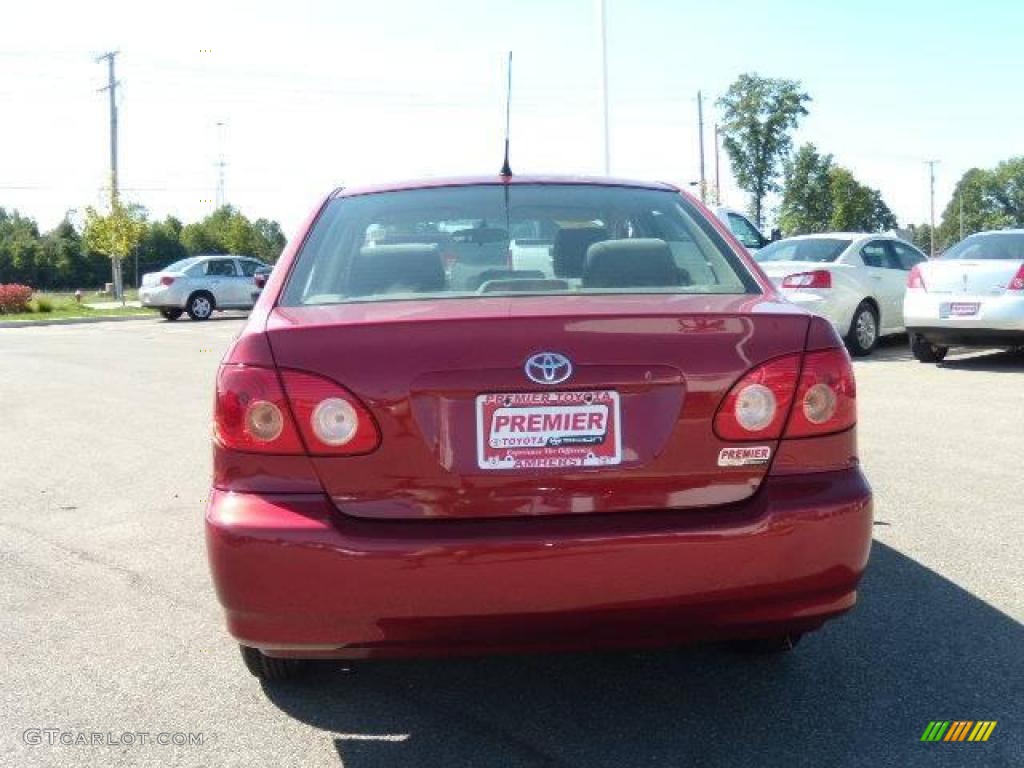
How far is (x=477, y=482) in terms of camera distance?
8.96 feet

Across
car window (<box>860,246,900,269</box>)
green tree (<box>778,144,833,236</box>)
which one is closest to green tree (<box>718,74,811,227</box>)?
green tree (<box>778,144,833,236</box>)

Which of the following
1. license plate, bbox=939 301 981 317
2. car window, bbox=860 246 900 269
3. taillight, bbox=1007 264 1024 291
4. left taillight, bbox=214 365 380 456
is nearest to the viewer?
left taillight, bbox=214 365 380 456

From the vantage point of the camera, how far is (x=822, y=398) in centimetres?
292

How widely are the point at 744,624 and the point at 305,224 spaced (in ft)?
6.23

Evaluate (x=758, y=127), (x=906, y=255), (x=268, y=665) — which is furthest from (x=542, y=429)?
(x=758, y=127)

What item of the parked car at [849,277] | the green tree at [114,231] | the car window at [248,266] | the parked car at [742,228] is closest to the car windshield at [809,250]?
the parked car at [849,277]

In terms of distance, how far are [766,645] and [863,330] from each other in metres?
10.2

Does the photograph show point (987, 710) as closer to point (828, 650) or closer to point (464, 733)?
point (828, 650)

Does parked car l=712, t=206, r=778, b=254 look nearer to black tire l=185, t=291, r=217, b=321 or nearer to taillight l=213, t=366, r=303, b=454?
black tire l=185, t=291, r=217, b=321

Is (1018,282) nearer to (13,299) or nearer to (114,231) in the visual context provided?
(13,299)

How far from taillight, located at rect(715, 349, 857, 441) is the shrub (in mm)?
32241

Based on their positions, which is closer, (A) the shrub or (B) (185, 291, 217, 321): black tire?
(B) (185, 291, 217, 321): black tire

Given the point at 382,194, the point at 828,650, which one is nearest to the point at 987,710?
the point at 828,650

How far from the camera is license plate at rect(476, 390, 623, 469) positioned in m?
2.73
